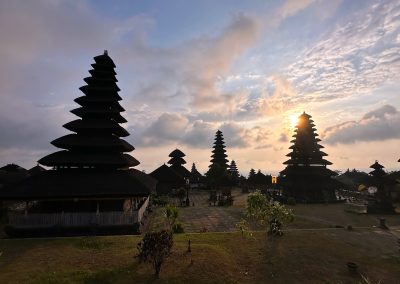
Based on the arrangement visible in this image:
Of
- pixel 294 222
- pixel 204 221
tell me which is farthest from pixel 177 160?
pixel 294 222

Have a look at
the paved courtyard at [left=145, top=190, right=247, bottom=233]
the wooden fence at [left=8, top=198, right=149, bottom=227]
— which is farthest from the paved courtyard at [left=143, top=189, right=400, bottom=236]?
the wooden fence at [left=8, top=198, right=149, bottom=227]

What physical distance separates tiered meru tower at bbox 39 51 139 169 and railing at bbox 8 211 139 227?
4676 millimetres

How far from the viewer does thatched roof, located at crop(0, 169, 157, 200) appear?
22500 millimetres

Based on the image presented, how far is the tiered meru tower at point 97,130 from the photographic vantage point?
26125mm

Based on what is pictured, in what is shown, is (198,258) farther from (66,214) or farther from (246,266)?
(66,214)

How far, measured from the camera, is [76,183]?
78.0 ft

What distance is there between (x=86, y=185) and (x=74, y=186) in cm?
89

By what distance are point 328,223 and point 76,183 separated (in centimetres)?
2370

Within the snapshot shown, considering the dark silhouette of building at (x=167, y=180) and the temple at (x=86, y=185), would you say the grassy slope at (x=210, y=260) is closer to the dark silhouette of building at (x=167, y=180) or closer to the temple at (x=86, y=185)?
the temple at (x=86, y=185)

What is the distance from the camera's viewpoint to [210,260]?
16000 mm

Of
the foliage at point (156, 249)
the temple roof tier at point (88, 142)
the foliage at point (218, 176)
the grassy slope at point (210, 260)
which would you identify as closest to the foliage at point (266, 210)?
the grassy slope at point (210, 260)

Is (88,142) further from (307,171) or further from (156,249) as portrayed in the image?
(307,171)

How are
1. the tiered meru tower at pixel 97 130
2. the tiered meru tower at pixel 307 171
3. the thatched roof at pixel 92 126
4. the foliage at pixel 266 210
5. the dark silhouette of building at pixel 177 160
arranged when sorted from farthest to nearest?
the dark silhouette of building at pixel 177 160 → the tiered meru tower at pixel 307 171 → the thatched roof at pixel 92 126 → the tiered meru tower at pixel 97 130 → the foliage at pixel 266 210

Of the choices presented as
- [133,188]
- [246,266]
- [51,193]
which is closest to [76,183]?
[51,193]
